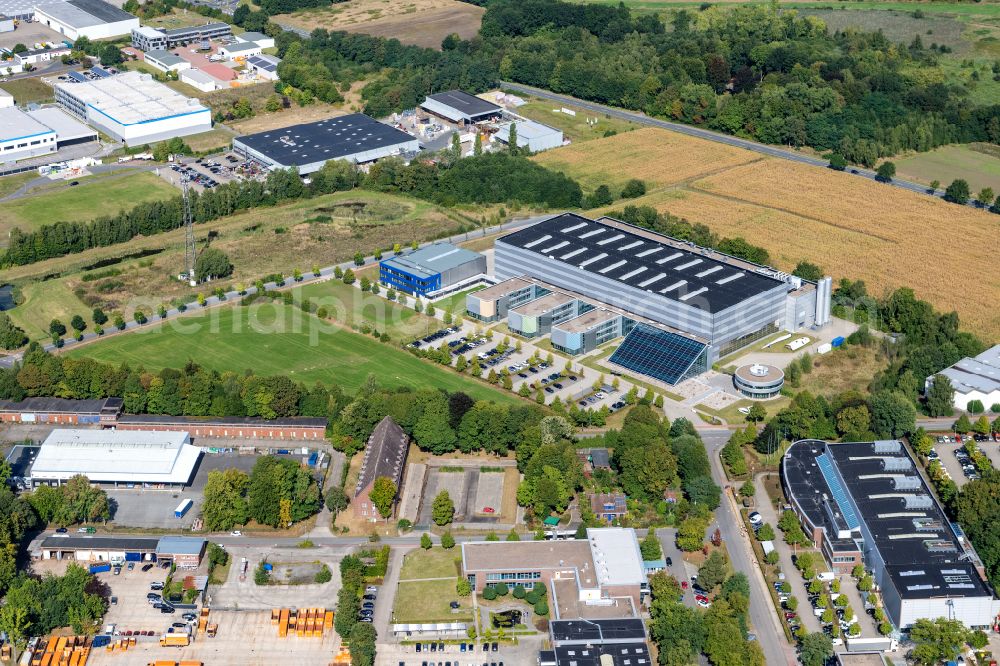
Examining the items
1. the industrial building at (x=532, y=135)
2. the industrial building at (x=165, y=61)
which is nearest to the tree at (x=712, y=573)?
the industrial building at (x=532, y=135)

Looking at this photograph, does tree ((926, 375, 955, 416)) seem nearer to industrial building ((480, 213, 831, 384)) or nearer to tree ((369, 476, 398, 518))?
industrial building ((480, 213, 831, 384))

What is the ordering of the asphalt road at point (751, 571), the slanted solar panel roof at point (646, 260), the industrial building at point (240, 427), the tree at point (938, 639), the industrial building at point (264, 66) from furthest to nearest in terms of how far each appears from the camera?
the industrial building at point (264, 66), the slanted solar panel roof at point (646, 260), the industrial building at point (240, 427), the asphalt road at point (751, 571), the tree at point (938, 639)

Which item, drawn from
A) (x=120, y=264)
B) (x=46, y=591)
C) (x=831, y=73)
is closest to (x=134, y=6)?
(x=120, y=264)

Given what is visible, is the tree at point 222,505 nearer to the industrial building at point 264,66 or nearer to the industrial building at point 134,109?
the industrial building at point 134,109

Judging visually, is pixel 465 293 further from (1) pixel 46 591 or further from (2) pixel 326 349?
(1) pixel 46 591

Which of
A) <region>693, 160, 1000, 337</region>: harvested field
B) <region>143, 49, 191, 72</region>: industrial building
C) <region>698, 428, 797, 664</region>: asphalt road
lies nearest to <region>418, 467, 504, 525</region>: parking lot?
<region>698, 428, 797, 664</region>: asphalt road
